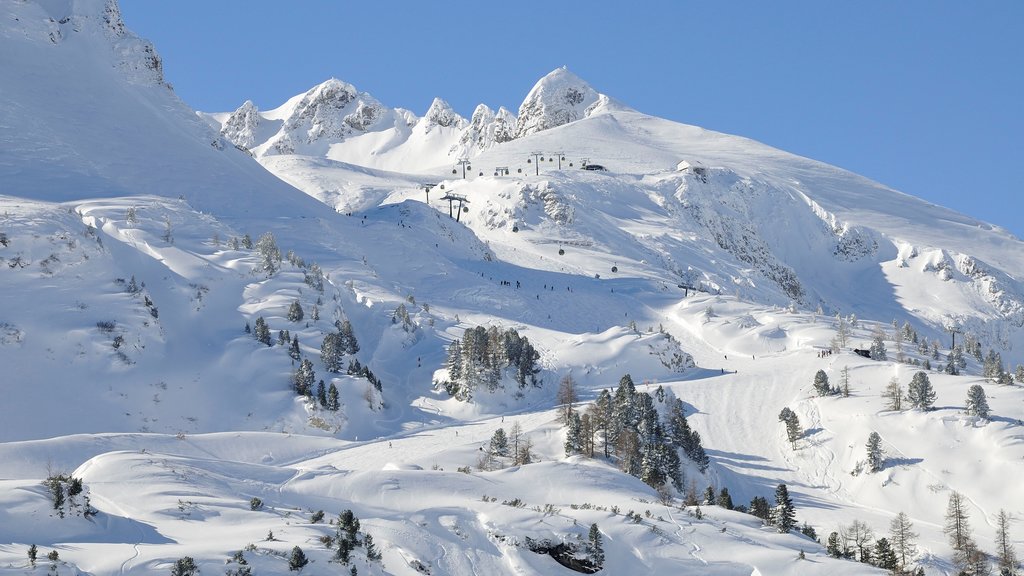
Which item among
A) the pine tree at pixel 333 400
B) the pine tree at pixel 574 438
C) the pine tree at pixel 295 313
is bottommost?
the pine tree at pixel 574 438

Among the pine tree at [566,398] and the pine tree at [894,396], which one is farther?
the pine tree at [894,396]

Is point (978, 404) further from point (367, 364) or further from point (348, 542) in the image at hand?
point (348, 542)

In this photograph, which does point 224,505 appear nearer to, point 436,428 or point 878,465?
point 436,428

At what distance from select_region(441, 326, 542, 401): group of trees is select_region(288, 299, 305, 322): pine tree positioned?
14.4m

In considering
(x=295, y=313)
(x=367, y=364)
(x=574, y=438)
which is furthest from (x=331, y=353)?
(x=574, y=438)

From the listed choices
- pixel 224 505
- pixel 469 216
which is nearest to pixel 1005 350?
pixel 469 216

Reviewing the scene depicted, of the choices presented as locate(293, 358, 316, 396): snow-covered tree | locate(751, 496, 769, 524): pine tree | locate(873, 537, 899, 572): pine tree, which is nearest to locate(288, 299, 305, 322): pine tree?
locate(293, 358, 316, 396): snow-covered tree

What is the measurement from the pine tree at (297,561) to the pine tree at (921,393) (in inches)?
2552

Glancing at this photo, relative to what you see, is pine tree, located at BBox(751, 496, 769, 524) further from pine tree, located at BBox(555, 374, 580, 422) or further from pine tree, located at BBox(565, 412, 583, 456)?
pine tree, located at BBox(555, 374, 580, 422)

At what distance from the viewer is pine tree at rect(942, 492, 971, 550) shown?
66.9m

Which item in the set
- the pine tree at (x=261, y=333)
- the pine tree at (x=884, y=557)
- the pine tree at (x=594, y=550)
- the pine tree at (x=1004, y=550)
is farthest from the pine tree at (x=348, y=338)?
the pine tree at (x=1004, y=550)

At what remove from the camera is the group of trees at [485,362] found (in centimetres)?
9212

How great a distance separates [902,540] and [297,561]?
1708 inches

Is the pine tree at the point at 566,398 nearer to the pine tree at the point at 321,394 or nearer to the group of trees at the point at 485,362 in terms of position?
the group of trees at the point at 485,362
